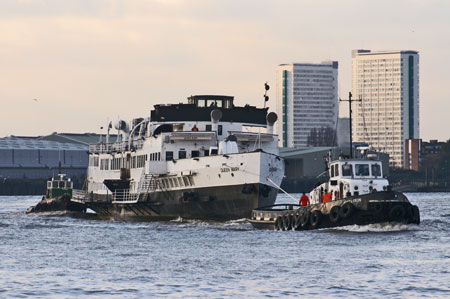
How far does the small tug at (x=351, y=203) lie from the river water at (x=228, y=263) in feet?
2.59

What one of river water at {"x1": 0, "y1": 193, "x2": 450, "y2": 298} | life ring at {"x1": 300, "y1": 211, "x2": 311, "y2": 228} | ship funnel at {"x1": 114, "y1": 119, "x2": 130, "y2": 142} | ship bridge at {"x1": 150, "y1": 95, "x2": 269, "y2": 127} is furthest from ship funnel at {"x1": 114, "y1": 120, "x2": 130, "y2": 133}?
life ring at {"x1": 300, "y1": 211, "x2": 311, "y2": 228}

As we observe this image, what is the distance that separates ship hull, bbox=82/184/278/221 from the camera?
63.3 m

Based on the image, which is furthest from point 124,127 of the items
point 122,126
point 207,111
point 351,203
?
point 351,203

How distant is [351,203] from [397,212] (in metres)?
2.43

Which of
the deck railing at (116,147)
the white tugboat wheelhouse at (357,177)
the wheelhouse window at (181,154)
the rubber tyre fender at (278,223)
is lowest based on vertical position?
the rubber tyre fender at (278,223)

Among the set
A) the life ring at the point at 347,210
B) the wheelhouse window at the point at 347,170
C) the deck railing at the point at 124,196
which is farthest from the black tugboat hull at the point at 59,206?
the life ring at the point at 347,210

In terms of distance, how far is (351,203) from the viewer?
52312 mm

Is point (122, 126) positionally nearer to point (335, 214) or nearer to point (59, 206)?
point (59, 206)

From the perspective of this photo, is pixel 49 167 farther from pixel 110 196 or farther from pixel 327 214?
pixel 327 214

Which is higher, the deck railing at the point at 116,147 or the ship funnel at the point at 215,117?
Answer: the ship funnel at the point at 215,117

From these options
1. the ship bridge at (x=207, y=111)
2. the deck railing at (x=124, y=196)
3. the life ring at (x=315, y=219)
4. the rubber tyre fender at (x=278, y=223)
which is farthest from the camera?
the deck railing at (x=124, y=196)

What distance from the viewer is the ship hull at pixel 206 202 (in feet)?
208

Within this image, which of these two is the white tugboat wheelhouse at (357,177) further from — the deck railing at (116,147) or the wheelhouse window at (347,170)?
the deck railing at (116,147)

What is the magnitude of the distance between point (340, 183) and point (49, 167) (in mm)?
145633
